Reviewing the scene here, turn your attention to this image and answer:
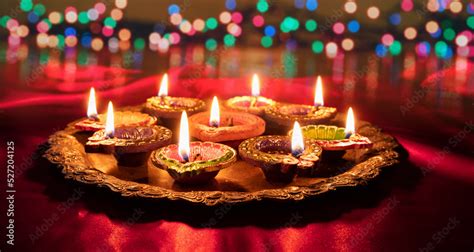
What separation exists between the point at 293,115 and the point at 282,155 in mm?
575

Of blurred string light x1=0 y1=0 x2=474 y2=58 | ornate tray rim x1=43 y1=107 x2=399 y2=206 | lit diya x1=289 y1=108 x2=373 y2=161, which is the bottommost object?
ornate tray rim x1=43 y1=107 x2=399 y2=206

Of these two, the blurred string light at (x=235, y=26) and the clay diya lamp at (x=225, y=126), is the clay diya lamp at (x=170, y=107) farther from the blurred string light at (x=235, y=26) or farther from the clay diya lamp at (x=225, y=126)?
the blurred string light at (x=235, y=26)

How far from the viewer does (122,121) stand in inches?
89.8

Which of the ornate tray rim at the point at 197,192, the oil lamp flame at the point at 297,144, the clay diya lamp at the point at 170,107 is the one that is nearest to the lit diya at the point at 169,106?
the clay diya lamp at the point at 170,107

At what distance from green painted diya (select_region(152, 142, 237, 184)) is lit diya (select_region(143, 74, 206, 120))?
504 millimetres

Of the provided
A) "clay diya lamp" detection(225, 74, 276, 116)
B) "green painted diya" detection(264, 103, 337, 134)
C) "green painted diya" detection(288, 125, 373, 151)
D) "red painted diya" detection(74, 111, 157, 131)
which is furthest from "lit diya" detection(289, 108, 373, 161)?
"red painted diya" detection(74, 111, 157, 131)

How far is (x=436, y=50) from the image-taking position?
486 centimetres

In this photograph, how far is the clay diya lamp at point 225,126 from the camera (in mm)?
2049

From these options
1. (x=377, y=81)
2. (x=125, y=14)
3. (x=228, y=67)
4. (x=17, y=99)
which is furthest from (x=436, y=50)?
(x=17, y=99)

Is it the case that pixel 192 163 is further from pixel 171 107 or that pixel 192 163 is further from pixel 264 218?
pixel 171 107

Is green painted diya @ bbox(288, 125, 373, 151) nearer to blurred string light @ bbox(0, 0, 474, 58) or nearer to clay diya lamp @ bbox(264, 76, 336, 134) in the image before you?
clay diya lamp @ bbox(264, 76, 336, 134)

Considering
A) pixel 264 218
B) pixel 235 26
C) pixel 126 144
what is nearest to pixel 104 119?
pixel 126 144

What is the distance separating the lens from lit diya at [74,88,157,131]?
2.11 metres

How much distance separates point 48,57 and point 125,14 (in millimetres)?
1304
